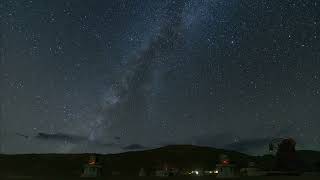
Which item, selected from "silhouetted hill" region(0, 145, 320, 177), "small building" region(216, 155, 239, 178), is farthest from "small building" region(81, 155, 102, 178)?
"silhouetted hill" region(0, 145, 320, 177)

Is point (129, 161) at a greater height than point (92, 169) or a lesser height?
greater

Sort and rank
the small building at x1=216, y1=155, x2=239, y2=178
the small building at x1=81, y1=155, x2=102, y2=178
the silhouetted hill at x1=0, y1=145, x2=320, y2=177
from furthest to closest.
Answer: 1. the silhouetted hill at x1=0, y1=145, x2=320, y2=177
2. the small building at x1=81, y1=155, x2=102, y2=178
3. the small building at x1=216, y1=155, x2=239, y2=178

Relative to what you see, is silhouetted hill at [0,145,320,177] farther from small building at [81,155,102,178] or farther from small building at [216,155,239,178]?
small building at [216,155,239,178]

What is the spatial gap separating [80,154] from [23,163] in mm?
38187

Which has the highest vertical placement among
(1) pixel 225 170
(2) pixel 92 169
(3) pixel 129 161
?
(3) pixel 129 161

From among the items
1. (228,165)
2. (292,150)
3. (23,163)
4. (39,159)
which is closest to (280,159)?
(292,150)

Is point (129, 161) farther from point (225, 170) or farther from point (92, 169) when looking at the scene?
point (225, 170)

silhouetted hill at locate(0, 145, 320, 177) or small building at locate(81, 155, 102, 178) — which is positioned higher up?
silhouetted hill at locate(0, 145, 320, 177)

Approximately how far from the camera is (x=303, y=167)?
76.2 metres

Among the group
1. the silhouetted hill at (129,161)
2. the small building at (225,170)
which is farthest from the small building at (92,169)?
the silhouetted hill at (129,161)

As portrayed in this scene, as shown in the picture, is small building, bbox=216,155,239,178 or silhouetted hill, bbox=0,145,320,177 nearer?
small building, bbox=216,155,239,178

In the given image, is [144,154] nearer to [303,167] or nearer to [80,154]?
[80,154]

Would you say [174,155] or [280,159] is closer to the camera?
[280,159]

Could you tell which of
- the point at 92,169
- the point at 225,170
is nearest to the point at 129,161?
the point at 92,169
